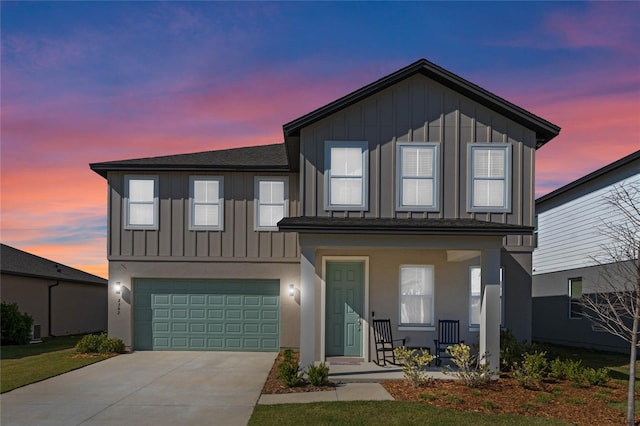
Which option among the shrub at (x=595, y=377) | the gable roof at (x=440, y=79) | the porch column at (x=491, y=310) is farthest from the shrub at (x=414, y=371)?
the gable roof at (x=440, y=79)

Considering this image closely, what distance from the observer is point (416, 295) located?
589 inches

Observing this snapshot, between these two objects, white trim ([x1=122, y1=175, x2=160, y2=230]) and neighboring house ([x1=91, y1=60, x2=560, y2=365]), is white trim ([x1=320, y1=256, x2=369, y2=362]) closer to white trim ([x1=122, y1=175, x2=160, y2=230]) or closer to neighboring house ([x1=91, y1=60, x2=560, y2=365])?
neighboring house ([x1=91, y1=60, x2=560, y2=365])

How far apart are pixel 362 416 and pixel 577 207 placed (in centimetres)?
1544

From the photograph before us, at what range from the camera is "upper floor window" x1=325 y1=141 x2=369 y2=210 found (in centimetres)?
1398

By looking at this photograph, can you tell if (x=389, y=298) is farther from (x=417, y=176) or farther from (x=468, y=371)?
(x=468, y=371)

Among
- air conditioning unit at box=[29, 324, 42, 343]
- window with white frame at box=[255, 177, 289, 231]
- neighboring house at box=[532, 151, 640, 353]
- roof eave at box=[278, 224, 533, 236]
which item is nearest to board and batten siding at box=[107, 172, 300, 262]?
window with white frame at box=[255, 177, 289, 231]

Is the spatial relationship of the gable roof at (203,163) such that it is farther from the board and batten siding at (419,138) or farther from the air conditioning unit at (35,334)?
the air conditioning unit at (35,334)

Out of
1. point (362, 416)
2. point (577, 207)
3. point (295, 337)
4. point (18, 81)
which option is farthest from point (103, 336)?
point (577, 207)

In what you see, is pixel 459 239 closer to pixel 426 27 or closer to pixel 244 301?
pixel 426 27

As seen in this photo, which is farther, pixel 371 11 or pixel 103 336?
pixel 103 336

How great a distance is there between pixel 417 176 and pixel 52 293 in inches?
701

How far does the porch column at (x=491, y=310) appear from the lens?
1259 cm

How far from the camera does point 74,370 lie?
14148mm

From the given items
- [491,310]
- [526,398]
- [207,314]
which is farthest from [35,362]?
[526,398]
